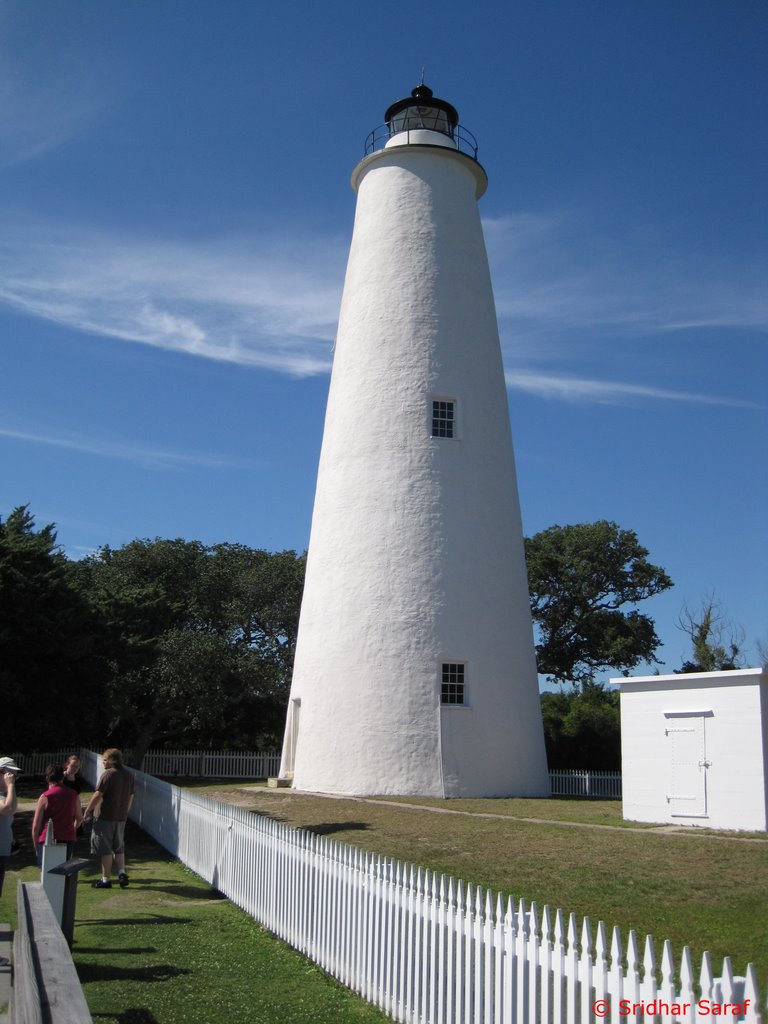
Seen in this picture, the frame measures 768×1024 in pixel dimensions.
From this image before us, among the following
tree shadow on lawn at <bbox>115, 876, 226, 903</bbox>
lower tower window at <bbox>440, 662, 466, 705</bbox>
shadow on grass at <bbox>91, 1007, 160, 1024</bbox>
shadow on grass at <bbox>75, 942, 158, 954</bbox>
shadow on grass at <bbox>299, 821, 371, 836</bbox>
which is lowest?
shadow on grass at <bbox>91, 1007, 160, 1024</bbox>

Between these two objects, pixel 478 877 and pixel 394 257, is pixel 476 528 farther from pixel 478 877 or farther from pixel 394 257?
pixel 478 877

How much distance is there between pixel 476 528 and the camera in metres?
20.1

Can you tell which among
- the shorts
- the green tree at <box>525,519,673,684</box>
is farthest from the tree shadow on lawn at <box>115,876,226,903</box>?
the green tree at <box>525,519,673,684</box>

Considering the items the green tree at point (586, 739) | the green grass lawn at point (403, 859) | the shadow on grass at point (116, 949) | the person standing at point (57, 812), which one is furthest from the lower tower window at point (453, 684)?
the shadow on grass at point (116, 949)

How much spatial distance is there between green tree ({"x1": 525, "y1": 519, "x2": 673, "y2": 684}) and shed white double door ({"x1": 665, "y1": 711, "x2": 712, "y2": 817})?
64.8 feet

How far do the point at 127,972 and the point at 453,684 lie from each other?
41.9 feet

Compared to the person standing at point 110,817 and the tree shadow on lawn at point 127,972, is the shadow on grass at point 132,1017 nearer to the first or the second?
the tree shadow on lawn at point 127,972

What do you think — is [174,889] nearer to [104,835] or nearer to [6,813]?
[104,835]

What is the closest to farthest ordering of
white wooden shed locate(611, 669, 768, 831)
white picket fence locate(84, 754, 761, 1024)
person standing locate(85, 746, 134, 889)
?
white picket fence locate(84, 754, 761, 1024) < person standing locate(85, 746, 134, 889) < white wooden shed locate(611, 669, 768, 831)

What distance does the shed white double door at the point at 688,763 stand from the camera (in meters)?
14.6

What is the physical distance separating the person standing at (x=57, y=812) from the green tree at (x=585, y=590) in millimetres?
27250

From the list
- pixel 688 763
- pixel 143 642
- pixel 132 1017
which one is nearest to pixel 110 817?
pixel 132 1017

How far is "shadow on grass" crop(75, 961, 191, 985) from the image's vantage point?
22.7 ft

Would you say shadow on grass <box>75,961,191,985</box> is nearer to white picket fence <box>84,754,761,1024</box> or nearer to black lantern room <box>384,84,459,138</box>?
white picket fence <box>84,754,761,1024</box>
